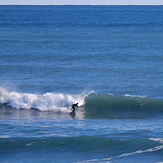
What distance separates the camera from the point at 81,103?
3209 centimetres

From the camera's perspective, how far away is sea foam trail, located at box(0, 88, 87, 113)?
31375 millimetres

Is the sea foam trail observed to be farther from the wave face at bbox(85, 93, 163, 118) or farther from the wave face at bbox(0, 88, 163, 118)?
the wave face at bbox(85, 93, 163, 118)

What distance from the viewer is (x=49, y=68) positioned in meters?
43.5

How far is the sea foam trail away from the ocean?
6 cm

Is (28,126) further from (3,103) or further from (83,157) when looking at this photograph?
(3,103)

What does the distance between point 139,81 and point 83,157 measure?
1728 centimetres

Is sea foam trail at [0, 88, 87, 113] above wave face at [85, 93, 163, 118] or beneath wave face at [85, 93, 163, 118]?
above

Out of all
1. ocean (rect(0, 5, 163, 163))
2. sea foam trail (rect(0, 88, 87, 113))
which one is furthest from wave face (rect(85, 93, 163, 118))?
sea foam trail (rect(0, 88, 87, 113))

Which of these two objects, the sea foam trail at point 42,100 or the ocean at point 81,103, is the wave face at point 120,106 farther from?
the sea foam trail at point 42,100

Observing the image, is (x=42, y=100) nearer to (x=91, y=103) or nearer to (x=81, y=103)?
→ (x=81, y=103)

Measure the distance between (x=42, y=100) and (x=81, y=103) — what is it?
253 centimetres

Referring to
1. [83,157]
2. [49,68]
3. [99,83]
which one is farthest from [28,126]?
[49,68]

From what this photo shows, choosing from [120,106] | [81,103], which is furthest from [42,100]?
[120,106]

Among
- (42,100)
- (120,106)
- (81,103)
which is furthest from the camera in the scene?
(81,103)
